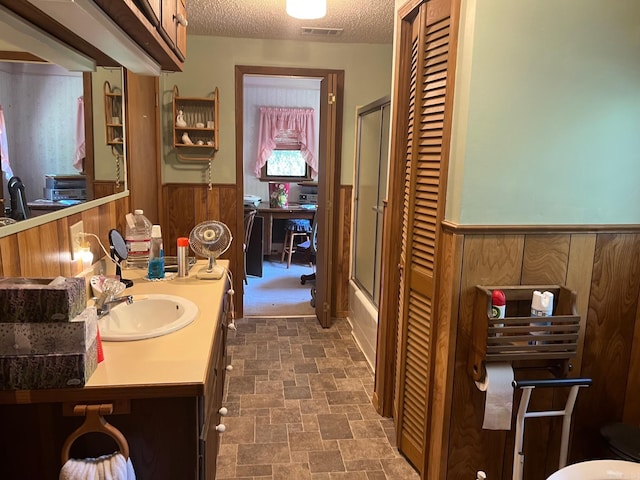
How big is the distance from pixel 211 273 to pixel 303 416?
997 millimetres

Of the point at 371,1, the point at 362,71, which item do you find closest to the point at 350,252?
the point at 362,71

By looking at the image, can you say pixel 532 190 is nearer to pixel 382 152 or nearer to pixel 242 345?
pixel 382 152

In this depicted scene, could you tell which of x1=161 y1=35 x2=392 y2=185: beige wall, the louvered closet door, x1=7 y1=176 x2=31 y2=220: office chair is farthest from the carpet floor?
x1=7 y1=176 x2=31 y2=220: office chair

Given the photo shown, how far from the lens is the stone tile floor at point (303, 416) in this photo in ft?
7.30

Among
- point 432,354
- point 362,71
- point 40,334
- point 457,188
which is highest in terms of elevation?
Answer: point 362,71

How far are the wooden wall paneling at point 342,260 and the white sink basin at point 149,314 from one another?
240cm

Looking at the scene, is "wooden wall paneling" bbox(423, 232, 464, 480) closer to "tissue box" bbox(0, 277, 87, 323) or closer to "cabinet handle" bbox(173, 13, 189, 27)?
"tissue box" bbox(0, 277, 87, 323)

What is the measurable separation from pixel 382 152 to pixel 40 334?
268cm

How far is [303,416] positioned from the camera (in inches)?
104

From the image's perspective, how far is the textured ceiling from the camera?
10.0ft

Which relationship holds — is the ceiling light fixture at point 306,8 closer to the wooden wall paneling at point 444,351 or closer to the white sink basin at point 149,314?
the wooden wall paneling at point 444,351

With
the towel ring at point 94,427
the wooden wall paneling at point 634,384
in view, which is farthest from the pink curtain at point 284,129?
the towel ring at point 94,427

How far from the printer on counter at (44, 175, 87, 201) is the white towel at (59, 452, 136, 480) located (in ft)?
2.79

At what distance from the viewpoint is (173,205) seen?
397 cm
